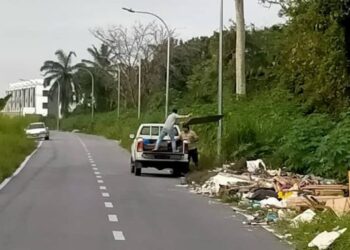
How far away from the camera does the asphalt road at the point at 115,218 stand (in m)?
12.0

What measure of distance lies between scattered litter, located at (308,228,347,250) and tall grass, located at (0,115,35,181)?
1486 centimetres

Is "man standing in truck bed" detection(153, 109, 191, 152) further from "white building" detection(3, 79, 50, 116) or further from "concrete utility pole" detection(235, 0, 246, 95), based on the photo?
"white building" detection(3, 79, 50, 116)

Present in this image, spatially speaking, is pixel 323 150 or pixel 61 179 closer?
pixel 323 150

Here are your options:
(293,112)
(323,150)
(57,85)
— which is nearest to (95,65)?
(57,85)

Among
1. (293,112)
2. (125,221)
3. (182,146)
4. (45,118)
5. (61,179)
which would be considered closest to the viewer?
(125,221)

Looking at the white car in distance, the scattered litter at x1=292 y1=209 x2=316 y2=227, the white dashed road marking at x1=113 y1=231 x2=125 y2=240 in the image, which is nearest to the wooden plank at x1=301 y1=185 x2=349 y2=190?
the scattered litter at x1=292 y1=209 x2=316 y2=227

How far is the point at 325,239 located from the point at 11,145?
1244 inches

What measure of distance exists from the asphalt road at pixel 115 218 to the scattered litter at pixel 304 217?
58 centimetres

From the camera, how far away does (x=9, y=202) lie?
17.9m

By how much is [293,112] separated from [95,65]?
83762 mm

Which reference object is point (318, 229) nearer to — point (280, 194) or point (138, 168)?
point (280, 194)

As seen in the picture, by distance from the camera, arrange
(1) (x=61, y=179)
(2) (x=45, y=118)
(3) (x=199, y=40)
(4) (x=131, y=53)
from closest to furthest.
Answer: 1. (1) (x=61, y=179)
2. (3) (x=199, y=40)
3. (4) (x=131, y=53)
4. (2) (x=45, y=118)

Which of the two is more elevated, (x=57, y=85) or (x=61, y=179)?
(x=57, y=85)

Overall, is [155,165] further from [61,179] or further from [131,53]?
[131,53]
